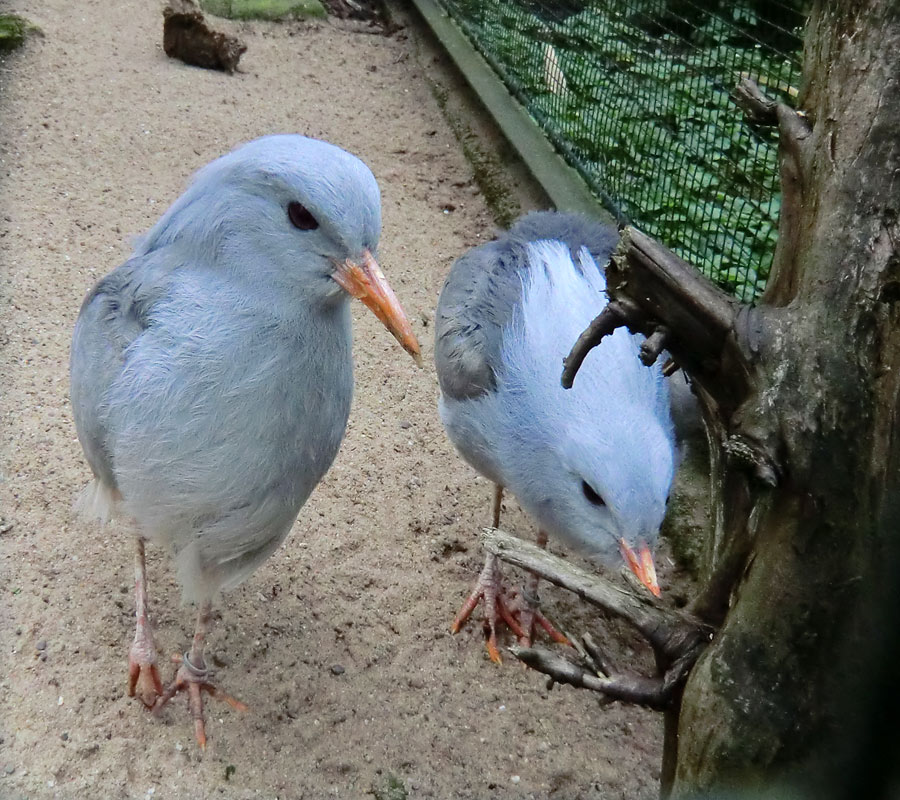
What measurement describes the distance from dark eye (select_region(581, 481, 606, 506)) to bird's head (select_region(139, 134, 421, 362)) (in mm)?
669

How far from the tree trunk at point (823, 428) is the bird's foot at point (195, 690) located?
5.63 ft

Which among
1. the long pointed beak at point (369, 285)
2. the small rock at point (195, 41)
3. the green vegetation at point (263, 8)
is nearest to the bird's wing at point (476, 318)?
the long pointed beak at point (369, 285)

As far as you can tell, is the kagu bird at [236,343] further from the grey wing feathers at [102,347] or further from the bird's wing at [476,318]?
the bird's wing at [476,318]

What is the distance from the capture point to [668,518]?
3.77 m

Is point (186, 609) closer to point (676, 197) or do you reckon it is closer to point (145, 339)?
point (145, 339)

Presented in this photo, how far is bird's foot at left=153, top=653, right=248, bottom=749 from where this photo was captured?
293 cm

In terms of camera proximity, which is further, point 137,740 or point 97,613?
point 97,613

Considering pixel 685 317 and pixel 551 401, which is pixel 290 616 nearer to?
pixel 551 401

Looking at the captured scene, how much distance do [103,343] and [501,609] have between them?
175 centimetres

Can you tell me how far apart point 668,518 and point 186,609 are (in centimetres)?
192

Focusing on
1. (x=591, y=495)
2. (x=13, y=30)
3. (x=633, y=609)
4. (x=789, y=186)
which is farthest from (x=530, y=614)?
(x=13, y=30)

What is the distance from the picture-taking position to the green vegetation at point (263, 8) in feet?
27.1

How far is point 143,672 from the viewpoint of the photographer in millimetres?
2973

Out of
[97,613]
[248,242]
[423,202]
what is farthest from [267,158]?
[423,202]
